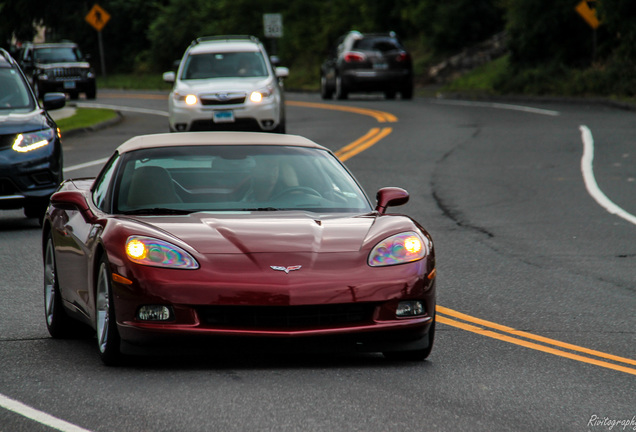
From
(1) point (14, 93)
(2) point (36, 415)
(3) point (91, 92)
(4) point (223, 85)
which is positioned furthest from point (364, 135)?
(3) point (91, 92)

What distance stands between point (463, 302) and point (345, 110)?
72.9ft

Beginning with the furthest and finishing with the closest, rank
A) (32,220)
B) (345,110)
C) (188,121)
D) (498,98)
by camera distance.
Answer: (498,98) → (345,110) → (188,121) → (32,220)

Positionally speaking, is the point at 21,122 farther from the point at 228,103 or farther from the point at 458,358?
the point at 228,103

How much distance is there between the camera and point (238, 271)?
658 centimetres

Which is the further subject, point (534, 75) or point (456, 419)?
point (534, 75)

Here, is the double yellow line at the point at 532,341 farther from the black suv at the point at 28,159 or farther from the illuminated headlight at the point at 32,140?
the illuminated headlight at the point at 32,140

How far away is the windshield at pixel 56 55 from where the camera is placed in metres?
42.0

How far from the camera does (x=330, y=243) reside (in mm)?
6836

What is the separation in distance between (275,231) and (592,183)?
1043 cm

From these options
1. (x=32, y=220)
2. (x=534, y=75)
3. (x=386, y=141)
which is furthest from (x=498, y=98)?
(x=32, y=220)

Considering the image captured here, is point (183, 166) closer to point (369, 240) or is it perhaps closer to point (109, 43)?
point (369, 240)

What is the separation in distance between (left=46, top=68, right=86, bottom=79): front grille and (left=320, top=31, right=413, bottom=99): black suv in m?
9.43

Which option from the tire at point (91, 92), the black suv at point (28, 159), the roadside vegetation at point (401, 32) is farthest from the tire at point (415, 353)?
the tire at point (91, 92)

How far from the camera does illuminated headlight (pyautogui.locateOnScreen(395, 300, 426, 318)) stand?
6770 millimetres
